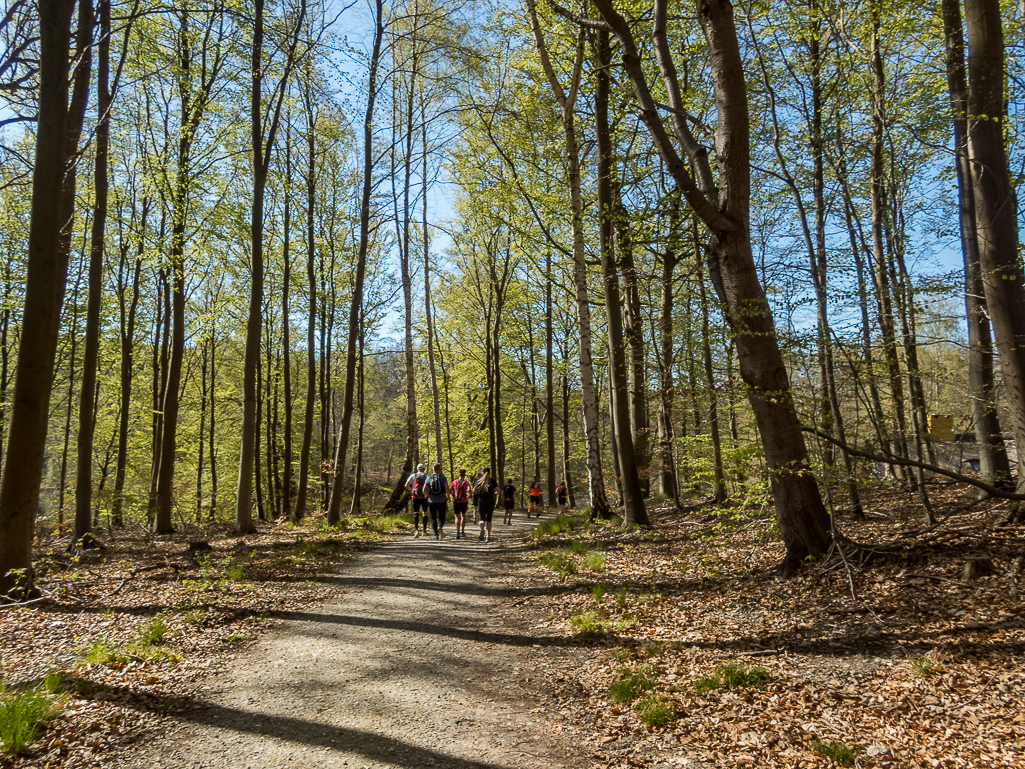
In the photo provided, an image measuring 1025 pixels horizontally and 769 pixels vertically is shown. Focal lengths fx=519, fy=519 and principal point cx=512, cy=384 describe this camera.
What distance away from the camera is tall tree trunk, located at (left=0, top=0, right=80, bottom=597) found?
616cm

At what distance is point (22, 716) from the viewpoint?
3297 millimetres

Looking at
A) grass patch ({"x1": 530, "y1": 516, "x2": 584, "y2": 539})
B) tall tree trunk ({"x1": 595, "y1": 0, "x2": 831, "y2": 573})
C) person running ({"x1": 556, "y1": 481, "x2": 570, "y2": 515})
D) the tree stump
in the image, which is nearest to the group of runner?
grass patch ({"x1": 530, "y1": 516, "x2": 584, "y2": 539})

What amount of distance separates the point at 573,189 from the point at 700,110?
144 inches

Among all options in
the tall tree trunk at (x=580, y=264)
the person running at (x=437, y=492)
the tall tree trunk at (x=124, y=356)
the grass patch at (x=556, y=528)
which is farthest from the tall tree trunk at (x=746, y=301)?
the tall tree trunk at (x=124, y=356)

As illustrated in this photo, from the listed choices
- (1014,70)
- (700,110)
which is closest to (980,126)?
(1014,70)

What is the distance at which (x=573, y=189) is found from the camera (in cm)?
1151

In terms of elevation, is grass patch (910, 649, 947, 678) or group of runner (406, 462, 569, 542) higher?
group of runner (406, 462, 569, 542)

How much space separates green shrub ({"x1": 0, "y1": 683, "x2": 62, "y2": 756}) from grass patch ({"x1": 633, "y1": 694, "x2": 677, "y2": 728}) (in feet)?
13.4

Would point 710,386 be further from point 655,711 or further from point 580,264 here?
point 580,264

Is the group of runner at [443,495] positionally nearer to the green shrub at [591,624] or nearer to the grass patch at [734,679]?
the green shrub at [591,624]

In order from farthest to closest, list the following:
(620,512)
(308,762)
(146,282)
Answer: (146,282) → (620,512) → (308,762)

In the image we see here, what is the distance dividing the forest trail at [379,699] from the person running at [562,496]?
14.5m

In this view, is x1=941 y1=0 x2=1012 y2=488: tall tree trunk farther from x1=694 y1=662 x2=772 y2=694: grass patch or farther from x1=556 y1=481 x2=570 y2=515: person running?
x1=556 y1=481 x2=570 y2=515: person running

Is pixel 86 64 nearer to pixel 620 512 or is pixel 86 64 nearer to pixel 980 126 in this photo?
pixel 980 126
